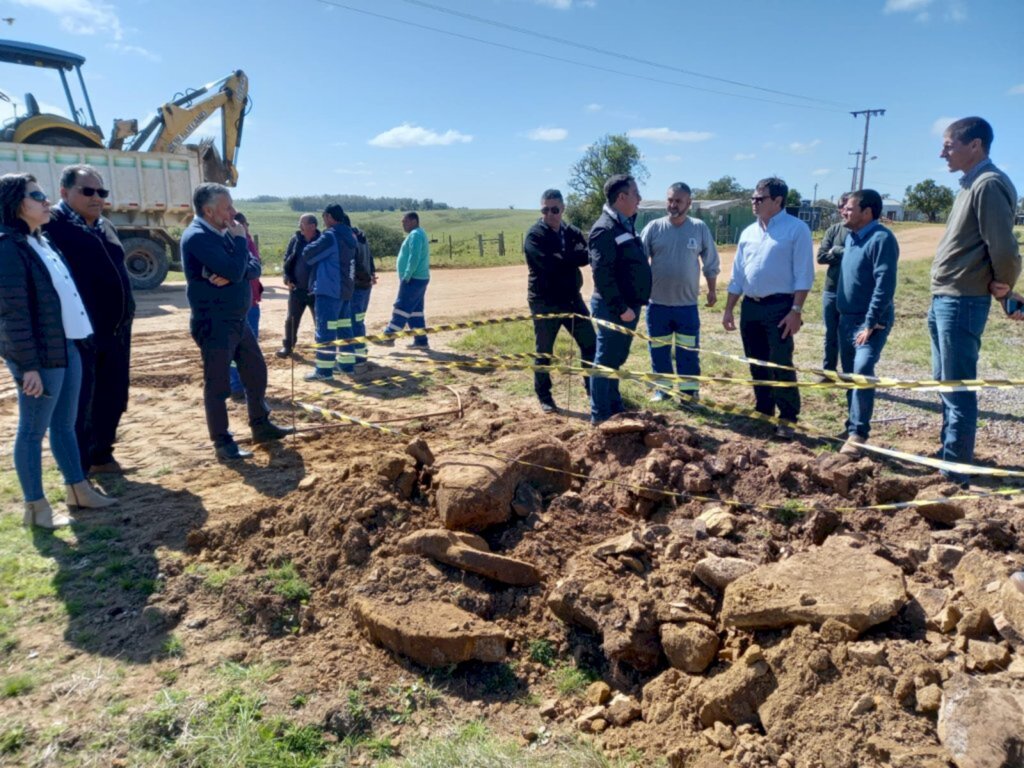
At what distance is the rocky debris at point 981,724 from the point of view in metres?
2.08

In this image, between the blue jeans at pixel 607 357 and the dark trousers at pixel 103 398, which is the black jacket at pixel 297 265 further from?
the blue jeans at pixel 607 357

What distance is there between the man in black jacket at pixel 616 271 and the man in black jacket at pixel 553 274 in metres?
0.56

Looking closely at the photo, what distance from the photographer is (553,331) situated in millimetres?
6672

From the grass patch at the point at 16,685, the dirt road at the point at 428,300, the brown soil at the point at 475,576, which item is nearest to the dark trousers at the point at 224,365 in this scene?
the brown soil at the point at 475,576

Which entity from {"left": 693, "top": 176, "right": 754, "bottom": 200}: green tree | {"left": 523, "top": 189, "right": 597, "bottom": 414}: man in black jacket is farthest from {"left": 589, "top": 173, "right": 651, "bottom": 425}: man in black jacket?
{"left": 693, "top": 176, "right": 754, "bottom": 200}: green tree

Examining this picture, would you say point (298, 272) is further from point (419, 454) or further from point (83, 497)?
point (419, 454)

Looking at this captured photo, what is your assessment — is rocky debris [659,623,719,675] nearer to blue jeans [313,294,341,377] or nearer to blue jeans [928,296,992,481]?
blue jeans [928,296,992,481]

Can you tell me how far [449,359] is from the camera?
363 inches

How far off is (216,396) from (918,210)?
7876cm

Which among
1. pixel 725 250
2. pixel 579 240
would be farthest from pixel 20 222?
pixel 725 250

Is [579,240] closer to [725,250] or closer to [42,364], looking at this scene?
[42,364]

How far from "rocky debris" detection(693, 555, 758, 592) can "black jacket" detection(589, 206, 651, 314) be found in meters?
2.98

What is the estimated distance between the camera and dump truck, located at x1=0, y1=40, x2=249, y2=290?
44.2 feet

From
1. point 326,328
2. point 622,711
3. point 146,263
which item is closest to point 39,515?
point 622,711
